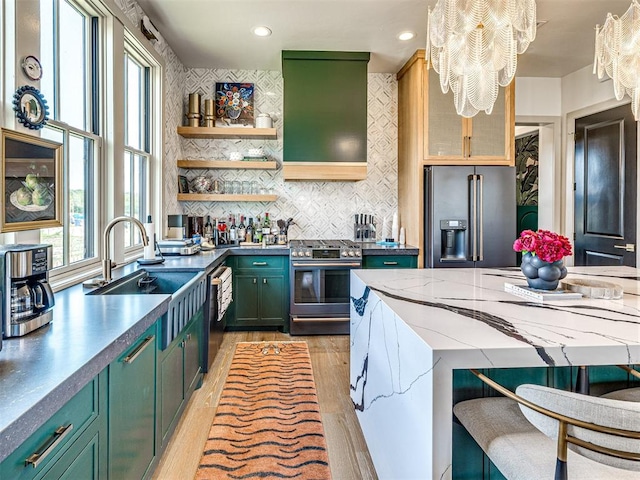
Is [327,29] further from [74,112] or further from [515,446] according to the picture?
[515,446]

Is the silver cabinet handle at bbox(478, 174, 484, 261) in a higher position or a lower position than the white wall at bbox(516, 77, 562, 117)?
lower

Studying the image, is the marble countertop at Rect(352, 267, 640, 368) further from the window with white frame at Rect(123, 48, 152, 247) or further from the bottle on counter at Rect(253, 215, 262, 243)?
the bottle on counter at Rect(253, 215, 262, 243)

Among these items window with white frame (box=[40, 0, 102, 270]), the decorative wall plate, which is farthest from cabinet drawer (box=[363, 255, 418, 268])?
the decorative wall plate

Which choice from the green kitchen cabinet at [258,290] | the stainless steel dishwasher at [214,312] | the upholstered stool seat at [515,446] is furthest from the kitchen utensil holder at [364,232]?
the upholstered stool seat at [515,446]

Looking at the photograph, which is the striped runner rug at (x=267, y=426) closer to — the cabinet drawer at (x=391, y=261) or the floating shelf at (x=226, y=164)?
the cabinet drawer at (x=391, y=261)

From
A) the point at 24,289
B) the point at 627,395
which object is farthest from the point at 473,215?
the point at 24,289

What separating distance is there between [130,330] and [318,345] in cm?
264

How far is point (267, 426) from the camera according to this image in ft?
7.85

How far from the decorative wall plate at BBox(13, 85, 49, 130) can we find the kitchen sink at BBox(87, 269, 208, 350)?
817 mm

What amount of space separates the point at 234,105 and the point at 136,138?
1.35 metres

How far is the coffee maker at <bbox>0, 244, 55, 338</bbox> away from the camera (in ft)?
4.06

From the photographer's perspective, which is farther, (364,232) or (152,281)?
(364,232)

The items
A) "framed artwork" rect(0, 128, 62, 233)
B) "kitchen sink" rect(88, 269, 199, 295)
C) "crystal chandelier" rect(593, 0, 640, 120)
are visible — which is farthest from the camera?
"kitchen sink" rect(88, 269, 199, 295)

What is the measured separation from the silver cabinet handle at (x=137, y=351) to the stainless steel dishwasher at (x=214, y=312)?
130cm
